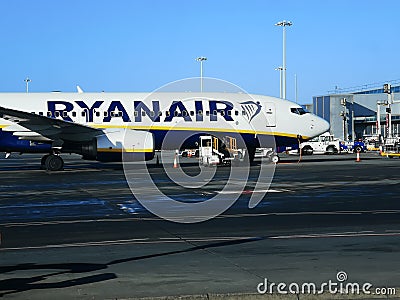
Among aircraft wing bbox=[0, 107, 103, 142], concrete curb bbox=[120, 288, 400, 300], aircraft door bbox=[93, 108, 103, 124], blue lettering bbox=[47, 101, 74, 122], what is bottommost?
concrete curb bbox=[120, 288, 400, 300]

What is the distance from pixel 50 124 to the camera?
1308 inches

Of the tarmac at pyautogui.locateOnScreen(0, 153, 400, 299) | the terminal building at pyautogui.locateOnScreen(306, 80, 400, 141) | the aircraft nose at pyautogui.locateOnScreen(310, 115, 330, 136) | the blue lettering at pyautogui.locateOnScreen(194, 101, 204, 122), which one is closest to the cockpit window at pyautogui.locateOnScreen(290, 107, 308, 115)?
the aircraft nose at pyautogui.locateOnScreen(310, 115, 330, 136)

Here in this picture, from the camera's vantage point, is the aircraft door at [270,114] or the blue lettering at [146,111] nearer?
the blue lettering at [146,111]

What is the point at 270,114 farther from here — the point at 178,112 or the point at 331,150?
the point at 331,150

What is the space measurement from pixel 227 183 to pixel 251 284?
1774 centimetres

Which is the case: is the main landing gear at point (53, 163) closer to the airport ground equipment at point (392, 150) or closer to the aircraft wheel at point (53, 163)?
the aircraft wheel at point (53, 163)

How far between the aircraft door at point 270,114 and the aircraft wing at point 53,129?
10369 millimetres

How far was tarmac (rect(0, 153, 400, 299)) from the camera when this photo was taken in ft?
27.6

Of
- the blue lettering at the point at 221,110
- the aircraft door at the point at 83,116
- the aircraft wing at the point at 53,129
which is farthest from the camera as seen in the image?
the blue lettering at the point at 221,110

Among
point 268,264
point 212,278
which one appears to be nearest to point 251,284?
point 212,278

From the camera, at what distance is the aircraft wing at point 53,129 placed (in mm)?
32844

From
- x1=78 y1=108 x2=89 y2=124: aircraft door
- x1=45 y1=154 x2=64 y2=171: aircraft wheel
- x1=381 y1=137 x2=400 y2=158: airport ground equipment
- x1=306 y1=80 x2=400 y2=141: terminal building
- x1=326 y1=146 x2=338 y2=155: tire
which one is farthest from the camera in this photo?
x1=306 y1=80 x2=400 y2=141: terminal building

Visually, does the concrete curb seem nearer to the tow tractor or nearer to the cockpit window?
the tow tractor

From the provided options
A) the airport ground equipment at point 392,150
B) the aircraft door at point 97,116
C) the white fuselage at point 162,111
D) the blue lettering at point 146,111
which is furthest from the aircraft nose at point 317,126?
the aircraft door at point 97,116
